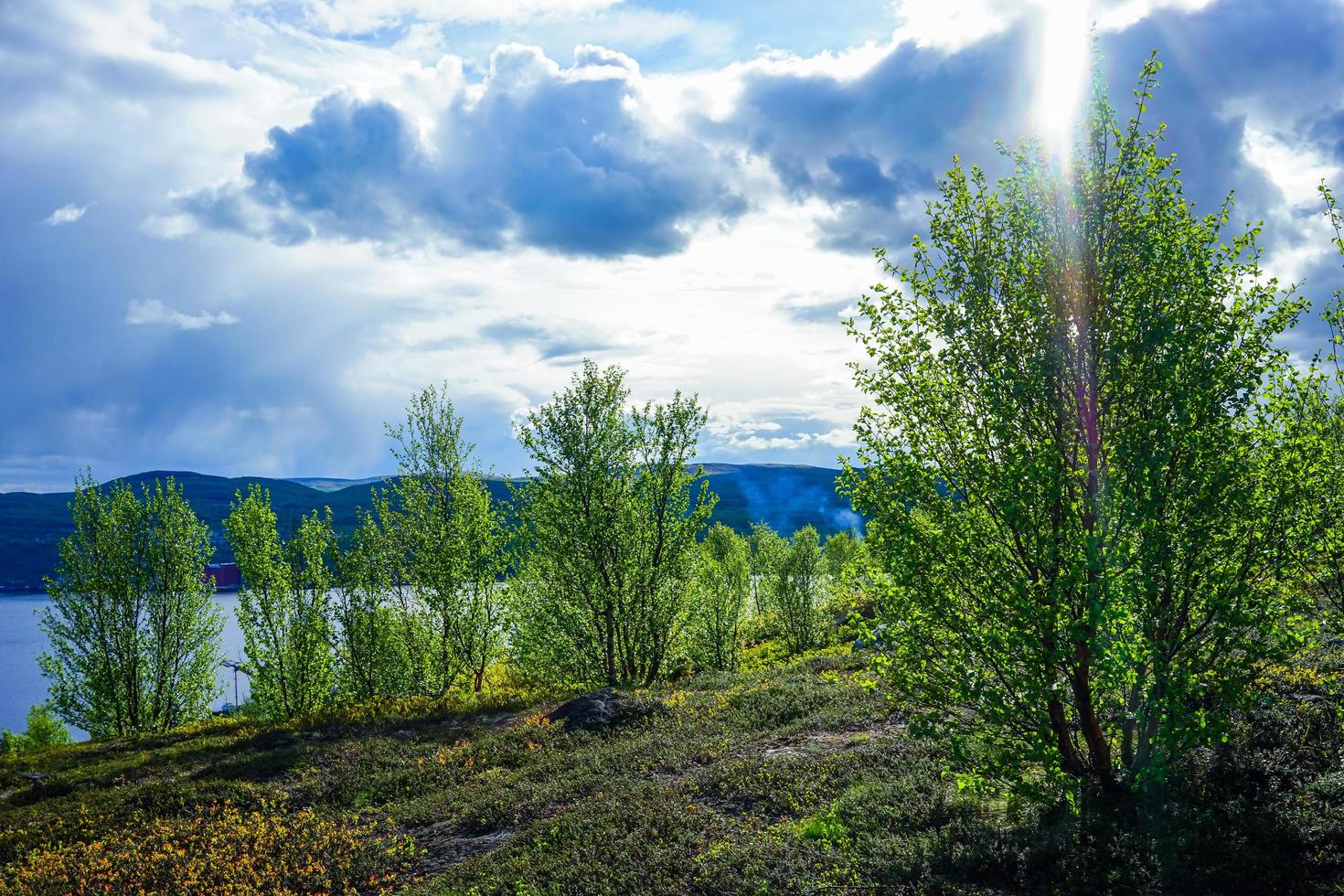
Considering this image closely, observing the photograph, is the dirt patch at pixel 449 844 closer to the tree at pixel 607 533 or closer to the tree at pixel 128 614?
the tree at pixel 607 533

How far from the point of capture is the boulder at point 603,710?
25547mm

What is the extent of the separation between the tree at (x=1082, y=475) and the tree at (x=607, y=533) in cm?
2253

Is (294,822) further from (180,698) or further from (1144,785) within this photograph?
(180,698)

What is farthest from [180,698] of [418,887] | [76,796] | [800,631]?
[800,631]

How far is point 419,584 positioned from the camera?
133 ft

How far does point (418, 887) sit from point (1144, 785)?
13.3 metres

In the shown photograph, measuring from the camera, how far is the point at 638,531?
35.1 m

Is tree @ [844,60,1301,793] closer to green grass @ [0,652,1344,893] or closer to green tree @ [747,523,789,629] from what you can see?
green grass @ [0,652,1344,893]

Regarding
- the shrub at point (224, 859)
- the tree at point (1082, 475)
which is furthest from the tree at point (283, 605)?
the tree at point (1082, 475)

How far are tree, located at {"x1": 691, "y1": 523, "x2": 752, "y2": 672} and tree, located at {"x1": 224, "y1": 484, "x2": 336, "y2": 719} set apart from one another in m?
22.5

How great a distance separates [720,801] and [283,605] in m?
34.2

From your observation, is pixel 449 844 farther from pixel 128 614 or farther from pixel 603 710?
pixel 128 614

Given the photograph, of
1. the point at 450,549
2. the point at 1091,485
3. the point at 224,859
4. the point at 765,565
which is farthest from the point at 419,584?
the point at 765,565

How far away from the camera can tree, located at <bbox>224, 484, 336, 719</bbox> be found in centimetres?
4103
